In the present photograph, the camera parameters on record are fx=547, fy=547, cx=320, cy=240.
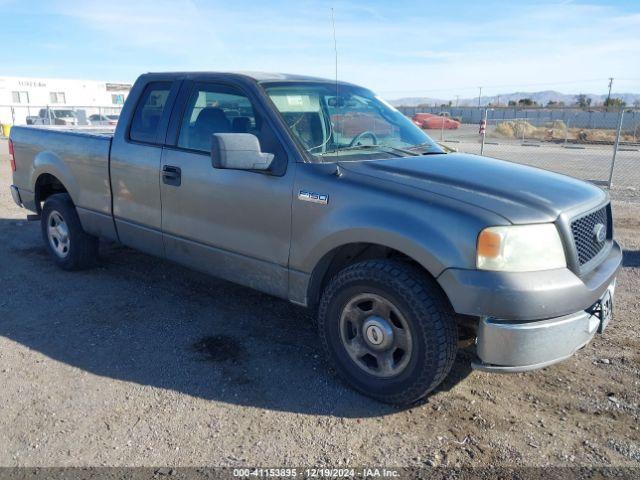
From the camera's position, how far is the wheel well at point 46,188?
230 inches

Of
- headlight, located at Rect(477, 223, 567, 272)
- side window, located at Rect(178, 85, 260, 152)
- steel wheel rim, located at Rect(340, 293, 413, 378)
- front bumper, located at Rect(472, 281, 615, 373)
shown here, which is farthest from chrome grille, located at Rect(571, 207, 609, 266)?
side window, located at Rect(178, 85, 260, 152)

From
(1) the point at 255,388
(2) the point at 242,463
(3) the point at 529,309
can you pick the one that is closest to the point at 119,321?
(1) the point at 255,388

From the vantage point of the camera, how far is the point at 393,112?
4.60 metres

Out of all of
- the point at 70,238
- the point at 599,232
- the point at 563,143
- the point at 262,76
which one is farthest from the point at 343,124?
the point at 563,143

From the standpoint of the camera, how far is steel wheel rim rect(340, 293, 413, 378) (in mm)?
3221

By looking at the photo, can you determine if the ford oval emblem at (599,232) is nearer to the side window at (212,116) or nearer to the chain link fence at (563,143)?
the side window at (212,116)

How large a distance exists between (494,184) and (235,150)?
5.25 ft

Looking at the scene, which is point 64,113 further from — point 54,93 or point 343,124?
point 343,124

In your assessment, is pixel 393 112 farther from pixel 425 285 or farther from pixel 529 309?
pixel 529 309

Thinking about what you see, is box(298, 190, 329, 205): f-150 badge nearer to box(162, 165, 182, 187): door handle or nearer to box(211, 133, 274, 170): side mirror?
box(211, 133, 274, 170): side mirror

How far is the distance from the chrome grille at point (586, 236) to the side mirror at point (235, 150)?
1.95 metres

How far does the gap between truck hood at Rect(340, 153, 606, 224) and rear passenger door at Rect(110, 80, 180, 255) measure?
1807mm

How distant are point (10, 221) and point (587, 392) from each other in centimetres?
790

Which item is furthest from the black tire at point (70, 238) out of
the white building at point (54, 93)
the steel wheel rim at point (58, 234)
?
the white building at point (54, 93)
